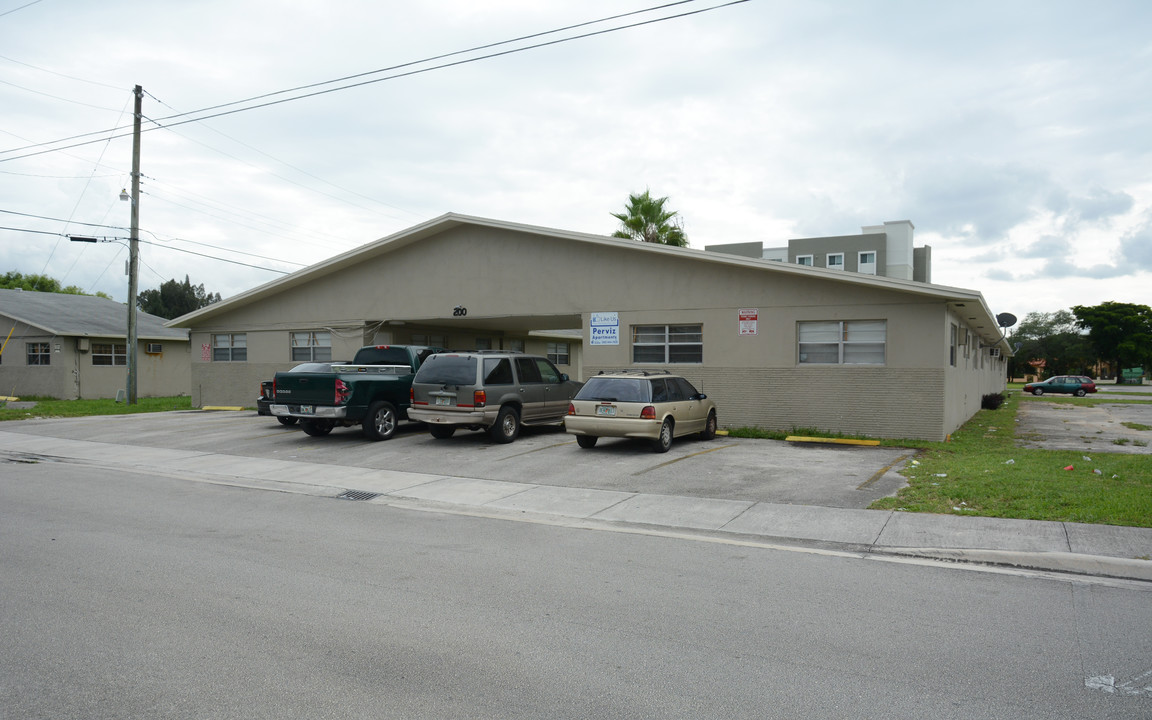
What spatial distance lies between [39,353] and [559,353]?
2304 centimetres

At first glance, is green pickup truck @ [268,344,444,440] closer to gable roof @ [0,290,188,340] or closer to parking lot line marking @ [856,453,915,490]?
parking lot line marking @ [856,453,915,490]

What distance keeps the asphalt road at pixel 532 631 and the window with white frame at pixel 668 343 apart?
11.0 meters

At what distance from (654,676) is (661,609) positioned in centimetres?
131

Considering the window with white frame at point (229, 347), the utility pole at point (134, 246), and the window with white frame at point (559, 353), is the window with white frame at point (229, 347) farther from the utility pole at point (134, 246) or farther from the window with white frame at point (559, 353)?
the window with white frame at point (559, 353)

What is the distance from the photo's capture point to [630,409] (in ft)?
47.4

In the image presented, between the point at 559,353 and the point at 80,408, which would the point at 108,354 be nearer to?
the point at 80,408

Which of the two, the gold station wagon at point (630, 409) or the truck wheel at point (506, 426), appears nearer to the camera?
the gold station wagon at point (630, 409)

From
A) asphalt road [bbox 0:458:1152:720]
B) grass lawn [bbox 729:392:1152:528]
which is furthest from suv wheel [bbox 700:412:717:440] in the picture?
asphalt road [bbox 0:458:1152:720]

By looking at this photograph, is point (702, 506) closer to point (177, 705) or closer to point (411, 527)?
point (411, 527)

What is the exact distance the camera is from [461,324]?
1045 inches

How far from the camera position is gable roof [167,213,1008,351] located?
1616 centimetres

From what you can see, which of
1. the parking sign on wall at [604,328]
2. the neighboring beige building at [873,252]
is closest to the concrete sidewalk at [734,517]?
the parking sign on wall at [604,328]

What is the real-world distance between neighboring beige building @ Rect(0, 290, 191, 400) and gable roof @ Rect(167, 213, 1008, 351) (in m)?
8.79

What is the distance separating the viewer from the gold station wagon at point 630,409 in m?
14.4
